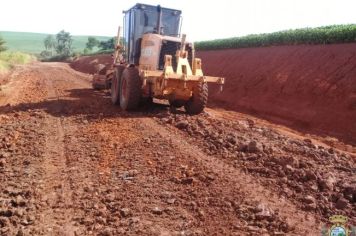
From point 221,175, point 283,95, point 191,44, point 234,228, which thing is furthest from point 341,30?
point 234,228

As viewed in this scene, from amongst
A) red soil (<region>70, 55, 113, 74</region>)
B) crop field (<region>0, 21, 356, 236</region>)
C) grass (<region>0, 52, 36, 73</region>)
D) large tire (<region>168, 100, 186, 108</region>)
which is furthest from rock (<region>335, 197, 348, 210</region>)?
red soil (<region>70, 55, 113, 74</region>)

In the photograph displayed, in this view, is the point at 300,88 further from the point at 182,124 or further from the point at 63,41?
the point at 63,41

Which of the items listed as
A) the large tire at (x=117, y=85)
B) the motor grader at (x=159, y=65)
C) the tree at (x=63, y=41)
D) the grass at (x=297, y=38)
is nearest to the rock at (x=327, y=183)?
the motor grader at (x=159, y=65)

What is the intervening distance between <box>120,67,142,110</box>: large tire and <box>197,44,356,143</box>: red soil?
16.4 ft

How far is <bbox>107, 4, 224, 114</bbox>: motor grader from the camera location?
10703 mm

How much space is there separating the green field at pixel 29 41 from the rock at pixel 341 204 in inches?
4957

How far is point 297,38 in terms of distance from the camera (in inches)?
835

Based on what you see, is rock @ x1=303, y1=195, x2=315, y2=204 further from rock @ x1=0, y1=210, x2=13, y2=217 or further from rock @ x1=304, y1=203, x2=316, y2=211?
rock @ x1=0, y1=210, x2=13, y2=217

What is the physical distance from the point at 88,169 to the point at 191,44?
240 inches

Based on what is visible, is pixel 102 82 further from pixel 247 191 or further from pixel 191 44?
pixel 247 191

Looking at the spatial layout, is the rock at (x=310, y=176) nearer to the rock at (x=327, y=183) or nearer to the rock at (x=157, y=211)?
the rock at (x=327, y=183)

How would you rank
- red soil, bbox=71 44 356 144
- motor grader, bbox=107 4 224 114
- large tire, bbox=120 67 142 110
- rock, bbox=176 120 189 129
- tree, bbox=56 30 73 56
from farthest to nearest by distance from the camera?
tree, bbox=56 30 73 56
red soil, bbox=71 44 356 144
large tire, bbox=120 67 142 110
motor grader, bbox=107 4 224 114
rock, bbox=176 120 189 129

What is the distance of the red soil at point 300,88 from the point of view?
1339cm

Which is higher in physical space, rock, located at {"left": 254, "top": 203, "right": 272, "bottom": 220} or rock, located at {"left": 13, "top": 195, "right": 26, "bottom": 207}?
rock, located at {"left": 254, "top": 203, "right": 272, "bottom": 220}
